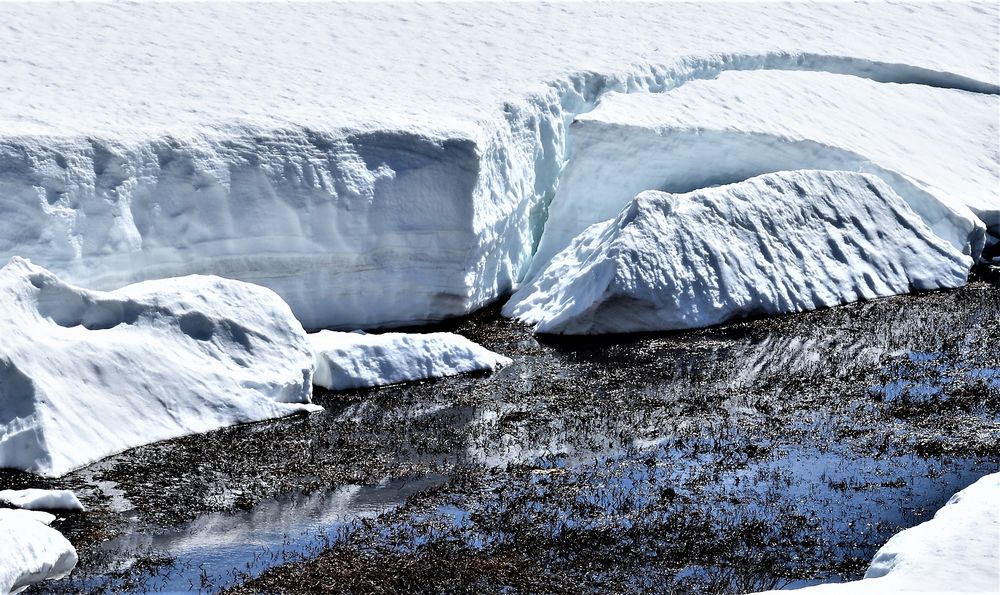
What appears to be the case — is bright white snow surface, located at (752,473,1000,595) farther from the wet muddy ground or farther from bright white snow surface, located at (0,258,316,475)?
bright white snow surface, located at (0,258,316,475)

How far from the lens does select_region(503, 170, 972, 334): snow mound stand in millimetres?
18266

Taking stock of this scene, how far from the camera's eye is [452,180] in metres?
18.6

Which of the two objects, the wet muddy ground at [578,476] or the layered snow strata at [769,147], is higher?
the layered snow strata at [769,147]

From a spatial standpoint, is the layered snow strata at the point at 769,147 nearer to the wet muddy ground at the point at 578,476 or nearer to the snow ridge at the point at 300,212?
the snow ridge at the point at 300,212

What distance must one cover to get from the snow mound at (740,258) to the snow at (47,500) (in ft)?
25.6

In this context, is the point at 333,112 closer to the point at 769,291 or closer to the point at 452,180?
the point at 452,180

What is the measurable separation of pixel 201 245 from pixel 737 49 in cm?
1249

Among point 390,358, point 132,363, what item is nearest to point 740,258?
point 390,358

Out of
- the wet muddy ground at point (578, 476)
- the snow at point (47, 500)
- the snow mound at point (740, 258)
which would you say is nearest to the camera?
the wet muddy ground at point (578, 476)

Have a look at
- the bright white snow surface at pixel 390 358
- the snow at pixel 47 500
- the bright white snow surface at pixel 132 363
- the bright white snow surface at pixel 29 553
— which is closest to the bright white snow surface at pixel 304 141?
the bright white snow surface at pixel 132 363

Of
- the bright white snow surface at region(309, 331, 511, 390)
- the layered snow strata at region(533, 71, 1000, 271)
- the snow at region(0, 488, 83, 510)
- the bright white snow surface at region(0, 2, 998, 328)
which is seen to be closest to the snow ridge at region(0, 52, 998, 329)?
the bright white snow surface at region(0, 2, 998, 328)

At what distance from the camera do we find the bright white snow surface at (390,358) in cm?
1577

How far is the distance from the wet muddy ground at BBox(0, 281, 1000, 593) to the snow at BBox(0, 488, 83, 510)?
0.21 metres

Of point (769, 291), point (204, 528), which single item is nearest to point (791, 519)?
point (204, 528)
